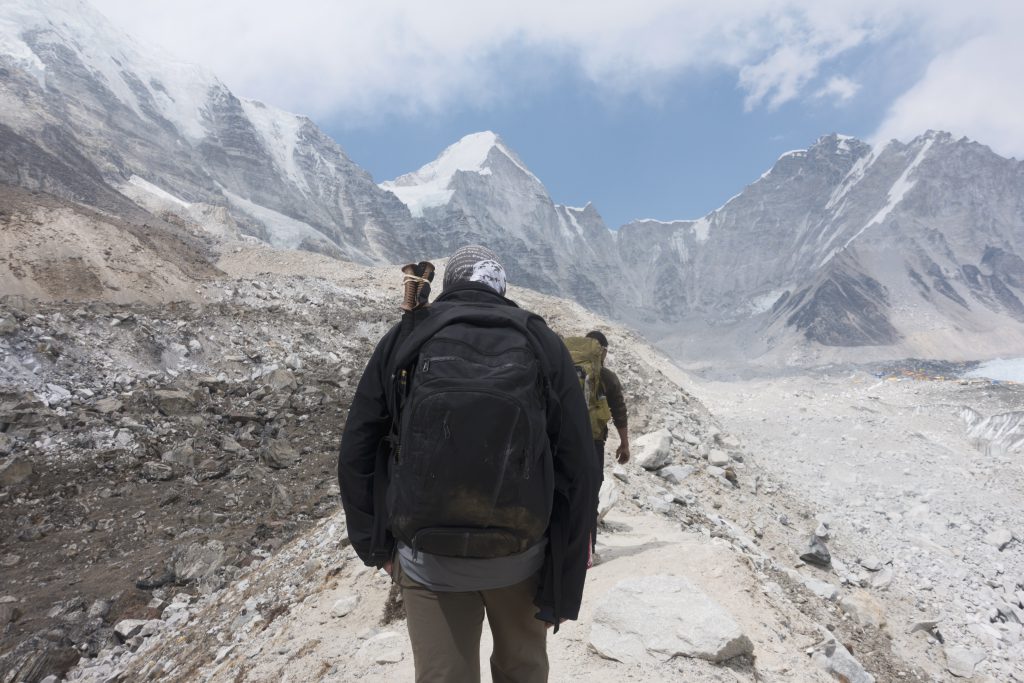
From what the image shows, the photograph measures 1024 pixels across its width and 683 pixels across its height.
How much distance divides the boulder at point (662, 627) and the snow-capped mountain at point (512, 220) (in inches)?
4561

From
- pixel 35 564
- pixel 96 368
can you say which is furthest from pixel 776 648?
pixel 96 368

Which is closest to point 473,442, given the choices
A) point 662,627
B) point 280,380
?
point 662,627

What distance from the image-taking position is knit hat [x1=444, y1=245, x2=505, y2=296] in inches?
85.0

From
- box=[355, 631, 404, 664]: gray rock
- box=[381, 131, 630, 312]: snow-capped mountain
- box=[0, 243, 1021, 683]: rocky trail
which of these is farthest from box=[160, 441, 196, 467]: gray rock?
box=[381, 131, 630, 312]: snow-capped mountain

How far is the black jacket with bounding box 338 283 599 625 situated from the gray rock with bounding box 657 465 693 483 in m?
7.79

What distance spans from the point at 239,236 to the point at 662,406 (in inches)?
1346

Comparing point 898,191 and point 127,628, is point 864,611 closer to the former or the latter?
point 127,628

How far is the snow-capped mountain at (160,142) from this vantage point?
1720 inches

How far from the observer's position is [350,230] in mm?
97375

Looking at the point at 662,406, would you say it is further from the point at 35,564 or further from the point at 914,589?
the point at 35,564

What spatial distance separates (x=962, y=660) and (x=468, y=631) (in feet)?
25.6

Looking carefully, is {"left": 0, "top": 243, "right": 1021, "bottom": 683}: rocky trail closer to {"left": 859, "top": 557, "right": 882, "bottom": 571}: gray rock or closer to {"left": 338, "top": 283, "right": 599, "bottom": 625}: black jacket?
{"left": 859, "top": 557, "right": 882, "bottom": 571}: gray rock

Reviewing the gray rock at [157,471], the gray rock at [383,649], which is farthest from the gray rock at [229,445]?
the gray rock at [383,649]

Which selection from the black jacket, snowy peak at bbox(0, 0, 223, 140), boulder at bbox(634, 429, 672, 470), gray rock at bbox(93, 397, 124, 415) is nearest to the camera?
the black jacket
